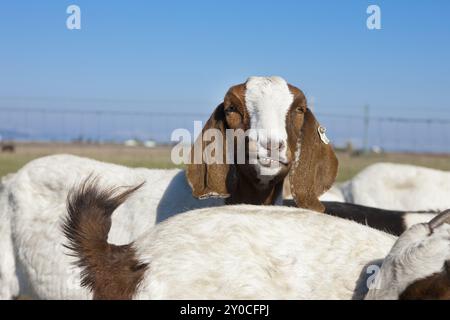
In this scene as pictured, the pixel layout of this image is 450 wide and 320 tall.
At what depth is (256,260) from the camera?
261 cm

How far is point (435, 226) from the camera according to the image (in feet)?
8.75

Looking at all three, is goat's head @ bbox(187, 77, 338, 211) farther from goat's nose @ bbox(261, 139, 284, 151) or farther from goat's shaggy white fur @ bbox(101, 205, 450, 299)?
goat's shaggy white fur @ bbox(101, 205, 450, 299)

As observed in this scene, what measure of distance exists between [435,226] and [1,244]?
203 inches

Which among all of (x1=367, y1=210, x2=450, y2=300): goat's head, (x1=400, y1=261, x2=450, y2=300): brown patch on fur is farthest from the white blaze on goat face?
(x1=400, y1=261, x2=450, y2=300): brown patch on fur

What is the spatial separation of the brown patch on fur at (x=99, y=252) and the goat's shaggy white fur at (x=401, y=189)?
8589 mm

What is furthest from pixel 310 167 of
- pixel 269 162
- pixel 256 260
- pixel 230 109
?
pixel 256 260

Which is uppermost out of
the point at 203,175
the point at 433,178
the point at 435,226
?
the point at 435,226

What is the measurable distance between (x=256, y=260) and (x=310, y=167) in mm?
3288

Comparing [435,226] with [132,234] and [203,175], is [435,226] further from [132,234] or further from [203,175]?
[132,234]

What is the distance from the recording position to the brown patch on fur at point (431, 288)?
245cm

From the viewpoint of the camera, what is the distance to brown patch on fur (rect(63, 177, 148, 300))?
2.56 metres

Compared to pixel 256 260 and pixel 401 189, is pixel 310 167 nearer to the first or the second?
pixel 256 260

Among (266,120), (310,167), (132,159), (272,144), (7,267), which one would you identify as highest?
(266,120)
